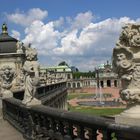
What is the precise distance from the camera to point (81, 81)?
650ft

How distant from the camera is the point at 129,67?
7043 mm

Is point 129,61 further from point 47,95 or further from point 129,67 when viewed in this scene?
point 47,95

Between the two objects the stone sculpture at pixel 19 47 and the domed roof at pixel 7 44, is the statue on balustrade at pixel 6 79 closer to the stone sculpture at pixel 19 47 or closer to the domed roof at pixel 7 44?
the stone sculpture at pixel 19 47

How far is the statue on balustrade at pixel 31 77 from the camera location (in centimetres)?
1293

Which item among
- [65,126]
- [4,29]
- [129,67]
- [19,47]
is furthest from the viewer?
[4,29]

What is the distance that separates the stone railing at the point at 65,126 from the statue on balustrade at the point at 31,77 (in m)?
0.32

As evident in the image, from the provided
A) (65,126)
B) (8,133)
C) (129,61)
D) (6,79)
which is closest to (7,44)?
(6,79)

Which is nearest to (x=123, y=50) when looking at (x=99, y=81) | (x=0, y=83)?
(x=0, y=83)

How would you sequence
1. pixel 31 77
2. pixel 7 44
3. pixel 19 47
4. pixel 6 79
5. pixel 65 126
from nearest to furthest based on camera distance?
pixel 65 126 < pixel 31 77 < pixel 6 79 < pixel 19 47 < pixel 7 44

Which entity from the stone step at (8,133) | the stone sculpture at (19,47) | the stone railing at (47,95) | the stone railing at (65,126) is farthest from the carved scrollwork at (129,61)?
the stone sculpture at (19,47)

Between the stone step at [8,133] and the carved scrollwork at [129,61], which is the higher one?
the carved scrollwork at [129,61]

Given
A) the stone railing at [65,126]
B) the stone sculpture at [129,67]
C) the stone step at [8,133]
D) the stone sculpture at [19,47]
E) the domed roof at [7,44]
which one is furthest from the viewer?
the domed roof at [7,44]

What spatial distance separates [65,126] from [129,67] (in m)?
3.53

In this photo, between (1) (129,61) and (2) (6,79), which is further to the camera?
(2) (6,79)
